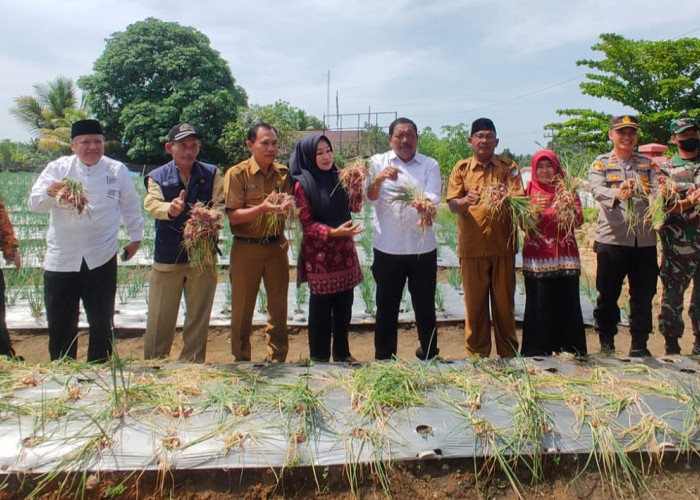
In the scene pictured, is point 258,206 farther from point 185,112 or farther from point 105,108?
point 105,108

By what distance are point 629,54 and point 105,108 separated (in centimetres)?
2065

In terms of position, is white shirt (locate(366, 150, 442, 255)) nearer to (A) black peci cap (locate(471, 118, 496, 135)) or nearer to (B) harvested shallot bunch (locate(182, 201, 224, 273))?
(A) black peci cap (locate(471, 118, 496, 135))

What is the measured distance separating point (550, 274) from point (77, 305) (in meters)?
2.91

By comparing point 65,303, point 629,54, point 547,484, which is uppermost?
point 629,54

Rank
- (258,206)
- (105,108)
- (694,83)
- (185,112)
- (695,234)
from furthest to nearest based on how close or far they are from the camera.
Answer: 1. (105,108)
2. (185,112)
3. (694,83)
4. (695,234)
5. (258,206)

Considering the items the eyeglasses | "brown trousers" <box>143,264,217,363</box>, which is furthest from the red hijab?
"brown trousers" <box>143,264,217,363</box>

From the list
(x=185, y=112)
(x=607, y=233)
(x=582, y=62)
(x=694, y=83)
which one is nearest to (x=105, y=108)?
(x=185, y=112)

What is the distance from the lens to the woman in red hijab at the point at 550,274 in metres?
3.03

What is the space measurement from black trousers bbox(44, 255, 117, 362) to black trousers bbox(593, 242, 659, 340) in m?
3.12

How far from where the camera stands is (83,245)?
298 cm

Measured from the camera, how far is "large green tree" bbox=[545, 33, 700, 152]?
952 centimetres

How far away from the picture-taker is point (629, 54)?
32.3 ft

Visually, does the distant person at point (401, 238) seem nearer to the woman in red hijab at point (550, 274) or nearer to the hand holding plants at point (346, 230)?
the hand holding plants at point (346, 230)

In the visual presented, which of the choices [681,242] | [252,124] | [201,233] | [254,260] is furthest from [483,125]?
[252,124]
